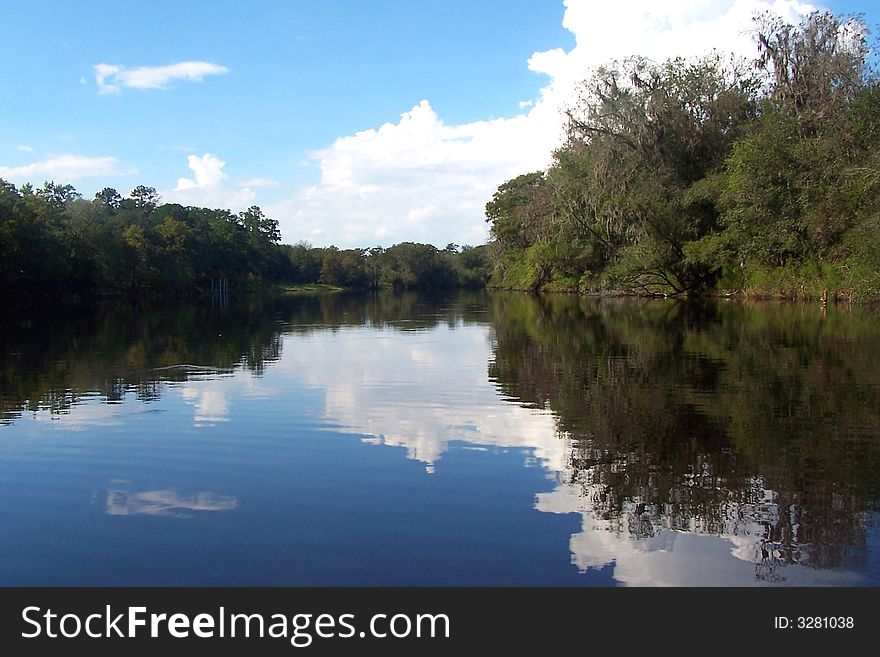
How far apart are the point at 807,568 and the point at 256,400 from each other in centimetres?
979

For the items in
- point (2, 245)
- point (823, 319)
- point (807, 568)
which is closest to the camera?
point (807, 568)

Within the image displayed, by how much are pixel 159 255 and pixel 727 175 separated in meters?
62.4

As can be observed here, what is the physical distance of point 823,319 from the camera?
30.0m

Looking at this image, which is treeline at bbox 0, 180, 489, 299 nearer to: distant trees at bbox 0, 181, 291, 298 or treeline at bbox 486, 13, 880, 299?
distant trees at bbox 0, 181, 291, 298

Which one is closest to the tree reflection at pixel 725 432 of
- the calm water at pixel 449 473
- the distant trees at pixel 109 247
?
the calm water at pixel 449 473

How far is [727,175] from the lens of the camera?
46.2 meters

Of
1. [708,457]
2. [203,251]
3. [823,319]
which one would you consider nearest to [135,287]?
[203,251]

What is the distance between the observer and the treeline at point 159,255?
6288cm

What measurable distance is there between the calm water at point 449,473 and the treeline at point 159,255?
2005 inches

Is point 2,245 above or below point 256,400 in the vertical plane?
above

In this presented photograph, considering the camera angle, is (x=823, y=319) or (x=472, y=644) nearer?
(x=472, y=644)

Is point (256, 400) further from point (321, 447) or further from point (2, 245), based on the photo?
point (2, 245)

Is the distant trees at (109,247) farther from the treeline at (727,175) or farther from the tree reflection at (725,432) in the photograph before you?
the tree reflection at (725,432)

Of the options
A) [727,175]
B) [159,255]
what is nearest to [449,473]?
[727,175]
